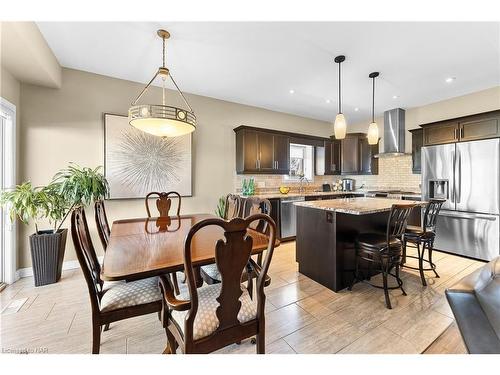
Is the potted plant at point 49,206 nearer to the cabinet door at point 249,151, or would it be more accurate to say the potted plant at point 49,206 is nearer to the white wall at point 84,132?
the white wall at point 84,132

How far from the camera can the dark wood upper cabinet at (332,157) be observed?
17.8ft

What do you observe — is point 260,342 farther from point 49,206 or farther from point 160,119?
point 49,206

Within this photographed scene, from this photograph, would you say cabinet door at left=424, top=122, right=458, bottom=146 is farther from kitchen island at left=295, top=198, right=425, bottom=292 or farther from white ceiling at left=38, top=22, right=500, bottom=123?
kitchen island at left=295, top=198, right=425, bottom=292

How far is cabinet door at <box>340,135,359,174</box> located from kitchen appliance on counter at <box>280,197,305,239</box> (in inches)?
77.1

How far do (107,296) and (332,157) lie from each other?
17.4ft

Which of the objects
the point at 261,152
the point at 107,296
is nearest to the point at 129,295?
the point at 107,296

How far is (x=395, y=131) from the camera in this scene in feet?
15.2

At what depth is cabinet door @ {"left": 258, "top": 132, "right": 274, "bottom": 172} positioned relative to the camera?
430 cm

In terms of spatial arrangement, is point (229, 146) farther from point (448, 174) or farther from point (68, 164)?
point (448, 174)

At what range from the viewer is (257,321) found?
1238mm

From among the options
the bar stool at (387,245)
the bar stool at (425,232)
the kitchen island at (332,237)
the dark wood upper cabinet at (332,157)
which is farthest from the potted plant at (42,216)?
the dark wood upper cabinet at (332,157)

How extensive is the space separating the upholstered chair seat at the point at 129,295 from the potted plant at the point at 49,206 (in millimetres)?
1620

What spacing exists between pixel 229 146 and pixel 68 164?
2.49m
